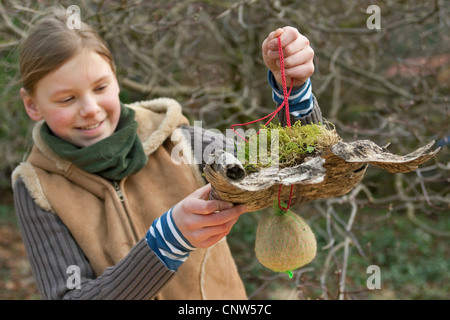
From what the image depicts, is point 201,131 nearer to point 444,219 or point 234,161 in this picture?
point 234,161

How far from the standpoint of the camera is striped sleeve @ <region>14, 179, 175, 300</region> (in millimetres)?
1560

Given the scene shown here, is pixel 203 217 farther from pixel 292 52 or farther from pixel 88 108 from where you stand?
pixel 88 108

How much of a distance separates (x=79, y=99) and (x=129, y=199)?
468 mm

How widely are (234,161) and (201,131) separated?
3.15 feet

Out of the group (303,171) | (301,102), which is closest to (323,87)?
(301,102)

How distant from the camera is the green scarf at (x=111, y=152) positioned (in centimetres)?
178

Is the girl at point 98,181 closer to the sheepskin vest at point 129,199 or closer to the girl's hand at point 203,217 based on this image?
the sheepskin vest at point 129,199

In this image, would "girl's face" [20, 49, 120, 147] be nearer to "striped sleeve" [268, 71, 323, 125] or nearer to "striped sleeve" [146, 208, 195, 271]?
"striped sleeve" [146, 208, 195, 271]

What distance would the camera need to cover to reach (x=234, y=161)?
105cm

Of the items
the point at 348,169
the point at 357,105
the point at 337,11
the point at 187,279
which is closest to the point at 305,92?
the point at 348,169

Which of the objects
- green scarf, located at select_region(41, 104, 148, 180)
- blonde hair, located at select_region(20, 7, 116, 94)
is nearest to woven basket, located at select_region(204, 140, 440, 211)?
green scarf, located at select_region(41, 104, 148, 180)

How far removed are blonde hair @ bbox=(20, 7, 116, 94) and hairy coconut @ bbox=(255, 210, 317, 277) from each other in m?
0.97

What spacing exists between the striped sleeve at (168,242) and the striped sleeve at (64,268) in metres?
0.05

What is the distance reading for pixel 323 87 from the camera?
3383mm
